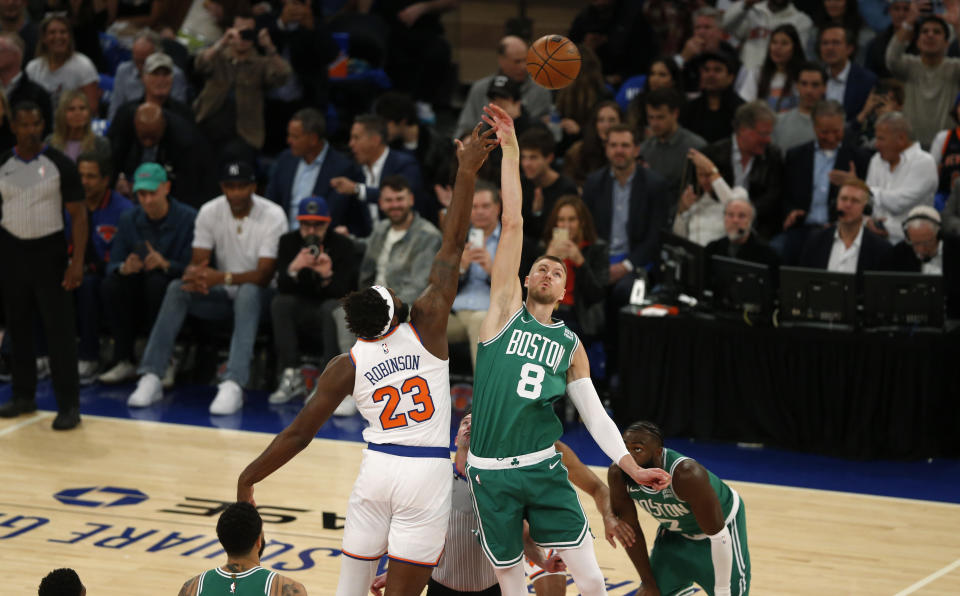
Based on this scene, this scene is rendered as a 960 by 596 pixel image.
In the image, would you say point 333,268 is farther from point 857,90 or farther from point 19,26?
point 19,26

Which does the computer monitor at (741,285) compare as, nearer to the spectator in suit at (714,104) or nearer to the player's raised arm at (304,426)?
the spectator in suit at (714,104)

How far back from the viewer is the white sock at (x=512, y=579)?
5539 mm

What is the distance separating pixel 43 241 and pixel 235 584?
5785mm

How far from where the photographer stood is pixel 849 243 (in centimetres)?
995

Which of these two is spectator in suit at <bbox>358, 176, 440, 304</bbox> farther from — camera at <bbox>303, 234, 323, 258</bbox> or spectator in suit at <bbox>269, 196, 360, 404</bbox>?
camera at <bbox>303, 234, 323, 258</bbox>

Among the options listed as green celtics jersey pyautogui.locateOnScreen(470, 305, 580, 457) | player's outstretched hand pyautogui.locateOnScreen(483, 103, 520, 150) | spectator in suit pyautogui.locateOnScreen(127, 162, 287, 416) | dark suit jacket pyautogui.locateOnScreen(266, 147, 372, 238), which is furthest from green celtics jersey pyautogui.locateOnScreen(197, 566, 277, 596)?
dark suit jacket pyautogui.locateOnScreen(266, 147, 372, 238)

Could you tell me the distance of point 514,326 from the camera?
581cm

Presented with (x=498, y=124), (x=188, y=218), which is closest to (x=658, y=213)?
(x=188, y=218)

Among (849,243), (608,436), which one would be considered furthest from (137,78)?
(608,436)

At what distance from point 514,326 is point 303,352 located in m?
5.66

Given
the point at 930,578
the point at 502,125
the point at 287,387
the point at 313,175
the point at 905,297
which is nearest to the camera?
the point at 502,125

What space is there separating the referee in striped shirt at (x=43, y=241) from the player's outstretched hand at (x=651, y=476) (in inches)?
215

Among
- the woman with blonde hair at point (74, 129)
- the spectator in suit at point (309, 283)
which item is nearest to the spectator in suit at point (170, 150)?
the woman with blonde hair at point (74, 129)

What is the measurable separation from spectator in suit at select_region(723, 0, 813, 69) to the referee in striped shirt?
6.48m
